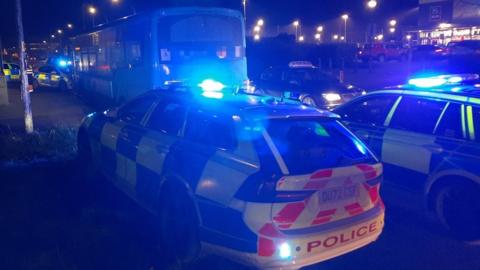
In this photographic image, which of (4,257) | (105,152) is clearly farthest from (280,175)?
(105,152)

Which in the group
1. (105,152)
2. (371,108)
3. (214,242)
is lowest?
(214,242)

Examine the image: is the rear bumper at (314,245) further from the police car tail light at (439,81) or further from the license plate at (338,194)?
the police car tail light at (439,81)

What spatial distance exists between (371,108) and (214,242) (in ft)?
10.9

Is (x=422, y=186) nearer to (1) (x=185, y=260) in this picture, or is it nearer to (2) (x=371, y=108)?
(2) (x=371, y=108)

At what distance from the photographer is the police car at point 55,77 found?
20688 millimetres

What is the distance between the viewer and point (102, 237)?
14.1 ft

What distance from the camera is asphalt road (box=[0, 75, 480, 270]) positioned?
386 centimetres

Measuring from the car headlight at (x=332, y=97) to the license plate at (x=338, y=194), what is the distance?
8.73 m

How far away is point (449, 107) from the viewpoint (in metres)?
4.59

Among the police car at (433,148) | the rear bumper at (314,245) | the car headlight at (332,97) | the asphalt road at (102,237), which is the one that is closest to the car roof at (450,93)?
the police car at (433,148)

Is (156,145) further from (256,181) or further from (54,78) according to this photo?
(54,78)

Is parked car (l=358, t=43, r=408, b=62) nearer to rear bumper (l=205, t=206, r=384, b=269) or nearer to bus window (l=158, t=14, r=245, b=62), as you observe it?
bus window (l=158, t=14, r=245, b=62)

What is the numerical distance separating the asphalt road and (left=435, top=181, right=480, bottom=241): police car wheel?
134 millimetres

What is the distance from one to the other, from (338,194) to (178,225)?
141 cm
